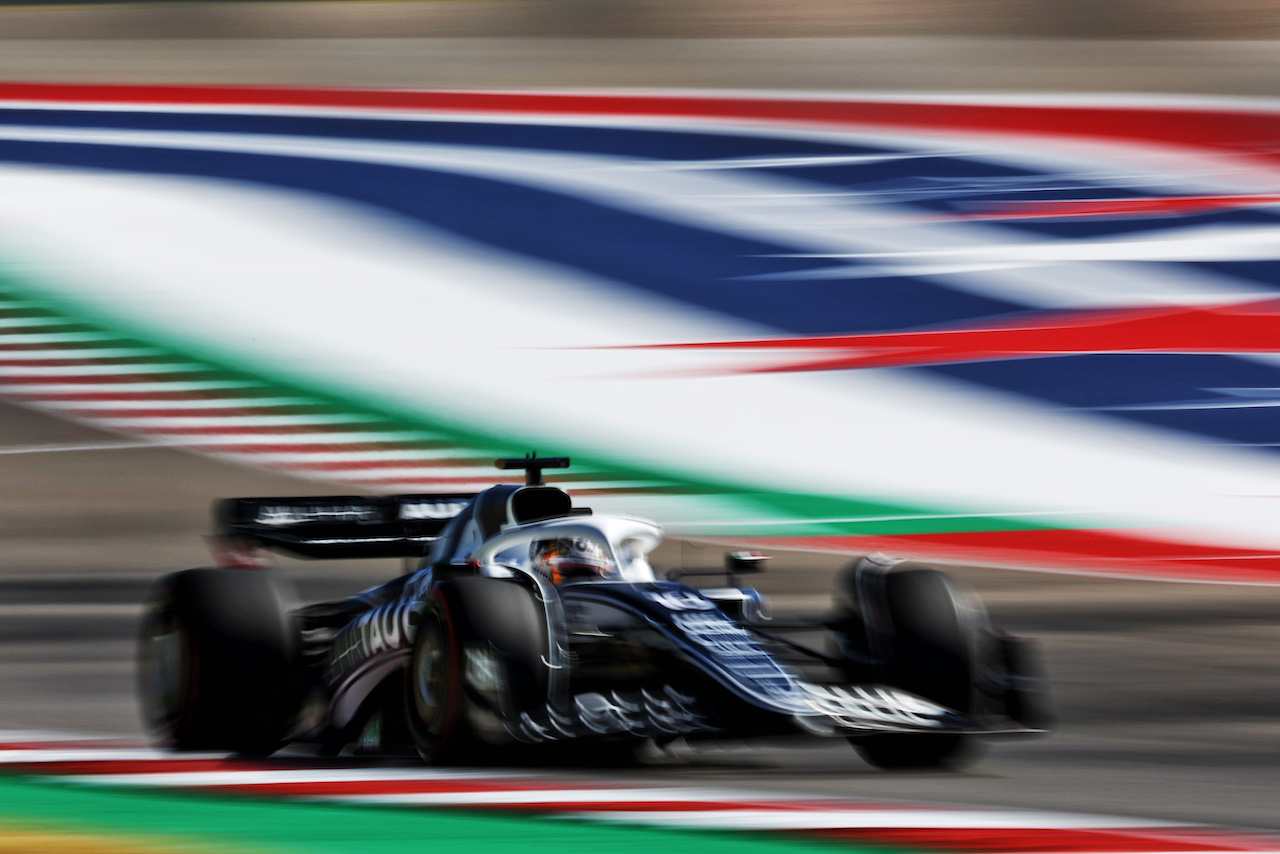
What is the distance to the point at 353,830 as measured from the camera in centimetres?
420

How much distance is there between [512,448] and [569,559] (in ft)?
27.0

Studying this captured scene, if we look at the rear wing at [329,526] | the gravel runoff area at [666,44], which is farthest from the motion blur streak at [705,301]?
the rear wing at [329,526]

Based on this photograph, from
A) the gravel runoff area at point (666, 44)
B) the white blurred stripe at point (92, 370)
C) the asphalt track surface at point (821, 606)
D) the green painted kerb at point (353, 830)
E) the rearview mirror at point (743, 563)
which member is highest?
the gravel runoff area at point (666, 44)

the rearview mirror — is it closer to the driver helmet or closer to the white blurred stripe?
the driver helmet

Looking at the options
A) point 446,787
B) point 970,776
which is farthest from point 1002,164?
point 446,787

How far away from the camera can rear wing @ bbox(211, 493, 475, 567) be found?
728 cm

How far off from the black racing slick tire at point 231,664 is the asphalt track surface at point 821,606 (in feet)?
4.01

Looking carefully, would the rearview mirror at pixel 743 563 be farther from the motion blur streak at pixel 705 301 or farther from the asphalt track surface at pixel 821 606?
the motion blur streak at pixel 705 301

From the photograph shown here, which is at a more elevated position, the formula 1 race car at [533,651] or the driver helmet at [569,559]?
the driver helmet at [569,559]

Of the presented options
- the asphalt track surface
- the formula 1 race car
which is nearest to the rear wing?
the formula 1 race car

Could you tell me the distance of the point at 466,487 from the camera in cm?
1379

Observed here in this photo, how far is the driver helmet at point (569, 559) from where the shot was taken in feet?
20.5

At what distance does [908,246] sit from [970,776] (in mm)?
11291

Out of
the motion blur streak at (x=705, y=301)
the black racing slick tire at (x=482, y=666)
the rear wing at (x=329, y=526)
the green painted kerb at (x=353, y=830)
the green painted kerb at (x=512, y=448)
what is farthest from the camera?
the motion blur streak at (x=705, y=301)
